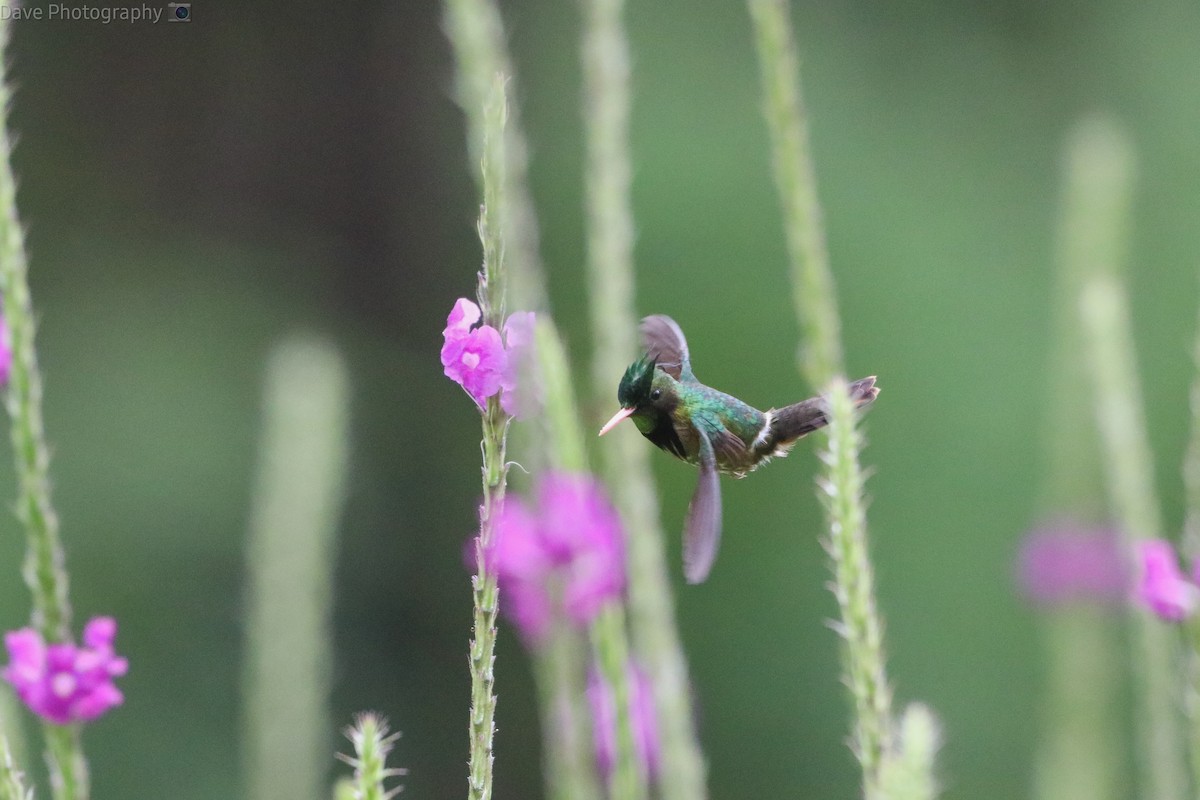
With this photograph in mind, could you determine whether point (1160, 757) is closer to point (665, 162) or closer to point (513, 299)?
point (513, 299)

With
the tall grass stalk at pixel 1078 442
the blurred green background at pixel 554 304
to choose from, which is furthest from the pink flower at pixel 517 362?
the blurred green background at pixel 554 304

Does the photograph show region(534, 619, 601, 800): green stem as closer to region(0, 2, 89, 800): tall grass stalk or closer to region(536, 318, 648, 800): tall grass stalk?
region(536, 318, 648, 800): tall grass stalk

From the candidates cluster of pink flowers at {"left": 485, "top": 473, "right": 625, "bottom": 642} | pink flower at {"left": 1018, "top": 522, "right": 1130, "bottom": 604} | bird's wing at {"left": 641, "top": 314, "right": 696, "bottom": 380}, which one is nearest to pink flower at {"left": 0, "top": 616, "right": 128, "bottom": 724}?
cluster of pink flowers at {"left": 485, "top": 473, "right": 625, "bottom": 642}

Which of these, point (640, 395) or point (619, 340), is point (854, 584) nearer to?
point (640, 395)

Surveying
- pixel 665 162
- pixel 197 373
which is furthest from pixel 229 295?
pixel 665 162

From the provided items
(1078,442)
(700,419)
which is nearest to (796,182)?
(700,419)
